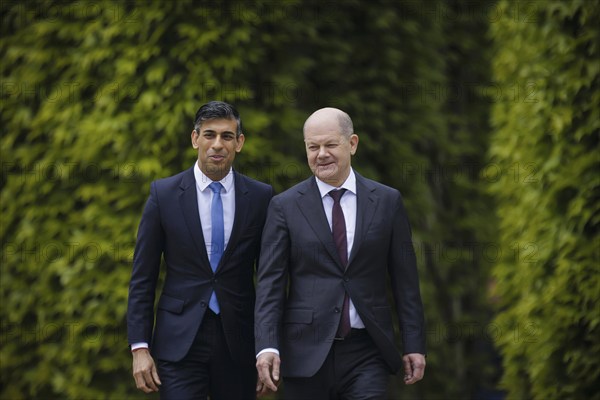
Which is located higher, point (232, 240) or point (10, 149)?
point (10, 149)

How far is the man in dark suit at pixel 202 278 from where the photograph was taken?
545 centimetres

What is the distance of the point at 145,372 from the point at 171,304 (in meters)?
0.40

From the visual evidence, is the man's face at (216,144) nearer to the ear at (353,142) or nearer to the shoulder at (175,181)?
the shoulder at (175,181)

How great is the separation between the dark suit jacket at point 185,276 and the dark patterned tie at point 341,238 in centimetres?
50

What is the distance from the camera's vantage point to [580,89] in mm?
7031

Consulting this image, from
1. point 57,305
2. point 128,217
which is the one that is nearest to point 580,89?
point 128,217

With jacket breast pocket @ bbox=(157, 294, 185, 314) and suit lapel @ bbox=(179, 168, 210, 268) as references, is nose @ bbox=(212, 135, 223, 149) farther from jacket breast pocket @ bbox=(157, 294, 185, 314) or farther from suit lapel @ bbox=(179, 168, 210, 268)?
jacket breast pocket @ bbox=(157, 294, 185, 314)

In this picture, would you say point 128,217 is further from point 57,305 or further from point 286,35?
point 286,35

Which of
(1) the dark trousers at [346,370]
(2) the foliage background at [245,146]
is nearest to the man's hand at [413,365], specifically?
(1) the dark trousers at [346,370]

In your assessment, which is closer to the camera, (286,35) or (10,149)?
(286,35)

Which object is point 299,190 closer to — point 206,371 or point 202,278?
point 202,278

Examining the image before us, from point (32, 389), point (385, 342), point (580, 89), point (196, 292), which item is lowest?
point (32, 389)

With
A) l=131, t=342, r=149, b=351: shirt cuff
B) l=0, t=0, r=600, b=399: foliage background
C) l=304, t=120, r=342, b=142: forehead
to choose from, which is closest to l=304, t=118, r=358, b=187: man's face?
l=304, t=120, r=342, b=142: forehead

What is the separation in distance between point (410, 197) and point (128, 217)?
3096mm
